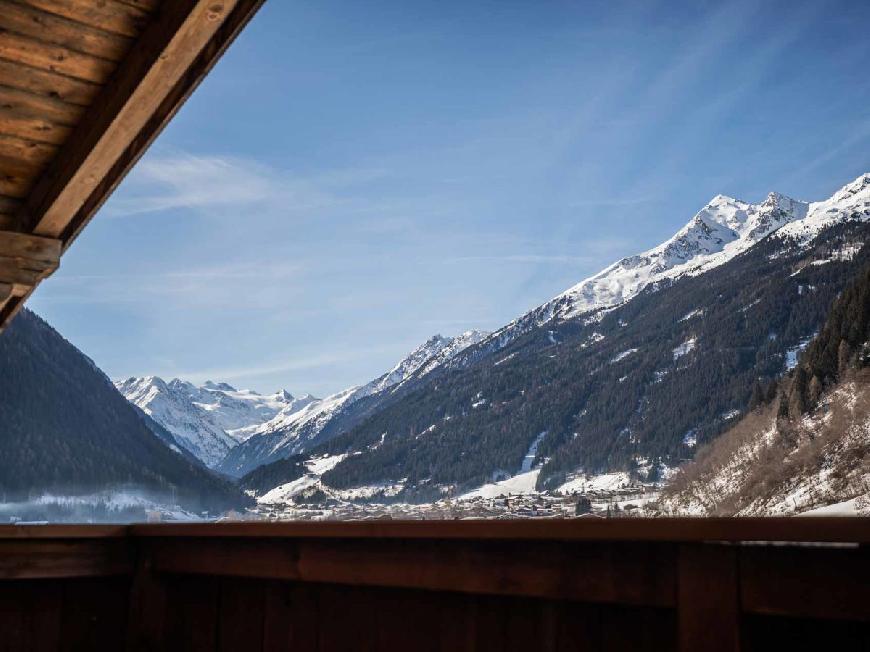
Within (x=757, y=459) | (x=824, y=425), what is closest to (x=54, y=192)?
(x=824, y=425)

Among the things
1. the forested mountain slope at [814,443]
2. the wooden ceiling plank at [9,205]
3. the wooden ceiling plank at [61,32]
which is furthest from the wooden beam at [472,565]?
the forested mountain slope at [814,443]

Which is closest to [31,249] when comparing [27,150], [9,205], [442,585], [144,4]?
[9,205]

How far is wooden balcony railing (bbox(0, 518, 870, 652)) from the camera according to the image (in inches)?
78.9

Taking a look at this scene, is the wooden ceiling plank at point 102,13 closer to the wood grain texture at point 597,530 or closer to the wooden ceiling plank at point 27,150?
the wooden ceiling plank at point 27,150

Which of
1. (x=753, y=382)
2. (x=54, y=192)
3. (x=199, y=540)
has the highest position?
A: (x=753, y=382)

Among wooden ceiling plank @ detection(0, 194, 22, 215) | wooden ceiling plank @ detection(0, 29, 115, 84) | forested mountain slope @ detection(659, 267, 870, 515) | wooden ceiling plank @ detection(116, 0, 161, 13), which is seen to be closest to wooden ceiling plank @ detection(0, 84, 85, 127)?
wooden ceiling plank @ detection(0, 29, 115, 84)

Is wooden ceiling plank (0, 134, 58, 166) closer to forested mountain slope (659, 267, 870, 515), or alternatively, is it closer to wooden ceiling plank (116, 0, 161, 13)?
wooden ceiling plank (116, 0, 161, 13)

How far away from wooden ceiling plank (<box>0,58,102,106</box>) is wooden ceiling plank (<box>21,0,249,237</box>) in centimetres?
6

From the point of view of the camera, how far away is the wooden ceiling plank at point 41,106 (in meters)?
3.88

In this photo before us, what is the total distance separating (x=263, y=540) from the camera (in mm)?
3129

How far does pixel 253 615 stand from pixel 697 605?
164cm

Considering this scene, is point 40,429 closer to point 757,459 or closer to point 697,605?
point 757,459

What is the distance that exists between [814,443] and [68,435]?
370 feet

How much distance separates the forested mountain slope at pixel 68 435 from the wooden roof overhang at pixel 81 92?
143074mm
